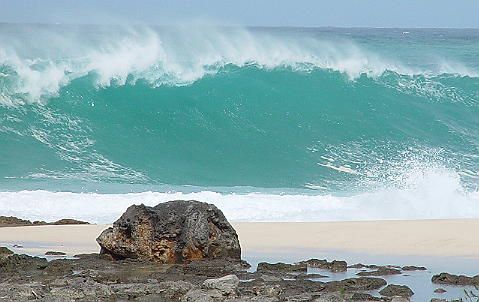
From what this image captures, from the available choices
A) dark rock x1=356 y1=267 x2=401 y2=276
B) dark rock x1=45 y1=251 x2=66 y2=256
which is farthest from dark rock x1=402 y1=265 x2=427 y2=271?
dark rock x1=45 y1=251 x2=66 y2=256

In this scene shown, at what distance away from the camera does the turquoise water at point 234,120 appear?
18734 mm

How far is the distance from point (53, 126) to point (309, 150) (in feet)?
18.3

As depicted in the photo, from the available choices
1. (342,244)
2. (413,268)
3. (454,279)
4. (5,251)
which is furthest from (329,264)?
(5,251)

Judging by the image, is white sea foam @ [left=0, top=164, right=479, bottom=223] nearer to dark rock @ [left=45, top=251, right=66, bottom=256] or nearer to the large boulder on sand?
dark rock @ [left=45, top=251, right=66, bottom=256]

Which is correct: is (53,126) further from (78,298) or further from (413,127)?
(78,298)

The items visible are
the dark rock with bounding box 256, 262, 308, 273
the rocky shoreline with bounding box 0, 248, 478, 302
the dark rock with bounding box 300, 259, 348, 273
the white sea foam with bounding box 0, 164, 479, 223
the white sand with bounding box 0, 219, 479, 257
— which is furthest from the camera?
the white sea foam with bounding box 0, 164, 479, 223

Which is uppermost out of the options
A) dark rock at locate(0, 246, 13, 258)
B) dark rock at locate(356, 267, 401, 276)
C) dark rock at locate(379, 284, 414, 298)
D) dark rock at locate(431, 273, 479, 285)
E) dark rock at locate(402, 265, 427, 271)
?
dark rock at locate(0, 246, 13, 258)

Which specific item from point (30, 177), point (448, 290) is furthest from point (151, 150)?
point (448, 290)

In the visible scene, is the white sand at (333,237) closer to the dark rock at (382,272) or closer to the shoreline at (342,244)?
the shoreline at (342,244)

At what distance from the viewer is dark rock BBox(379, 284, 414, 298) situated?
8.09 m

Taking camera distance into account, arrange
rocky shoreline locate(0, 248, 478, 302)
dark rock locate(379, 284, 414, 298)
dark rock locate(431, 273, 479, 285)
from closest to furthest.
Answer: rocky shoreline locate(0, 248, 478, 302), dark rock locate(379, 284, 414, 298), dark rock locate(431, 273, 479, 285)

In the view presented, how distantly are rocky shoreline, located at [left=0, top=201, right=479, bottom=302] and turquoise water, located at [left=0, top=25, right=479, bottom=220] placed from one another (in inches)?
187

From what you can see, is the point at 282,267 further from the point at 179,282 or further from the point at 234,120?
the point at 234,120

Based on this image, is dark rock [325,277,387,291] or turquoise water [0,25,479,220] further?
turquoise water [0,25,479,220]
